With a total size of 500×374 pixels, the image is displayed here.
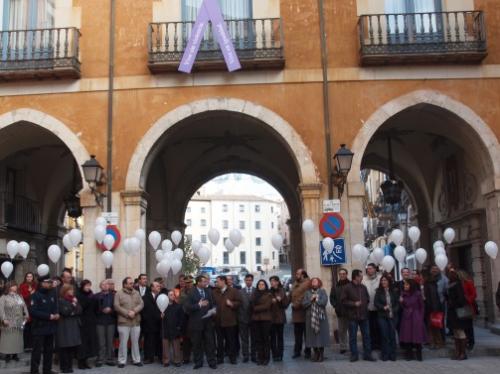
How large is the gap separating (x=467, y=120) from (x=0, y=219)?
11604 millimetres

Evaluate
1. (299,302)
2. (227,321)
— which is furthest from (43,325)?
(299,302)

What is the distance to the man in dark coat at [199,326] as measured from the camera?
1077 centimetres

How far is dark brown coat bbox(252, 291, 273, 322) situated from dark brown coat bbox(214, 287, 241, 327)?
32 centimetres

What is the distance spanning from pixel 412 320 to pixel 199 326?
143 inches

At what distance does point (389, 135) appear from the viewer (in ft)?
55.8

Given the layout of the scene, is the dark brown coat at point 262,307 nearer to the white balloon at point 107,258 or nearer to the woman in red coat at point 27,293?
the white balloon at point 107,258

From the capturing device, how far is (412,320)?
428 inches

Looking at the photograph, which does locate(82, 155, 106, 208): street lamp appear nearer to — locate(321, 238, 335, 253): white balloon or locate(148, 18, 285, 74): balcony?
locate(148, 18, 285, 74): balcony

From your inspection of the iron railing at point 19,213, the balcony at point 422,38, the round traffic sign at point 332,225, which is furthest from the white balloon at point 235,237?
the iron railing at point 19,213

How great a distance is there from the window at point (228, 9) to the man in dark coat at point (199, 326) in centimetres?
675

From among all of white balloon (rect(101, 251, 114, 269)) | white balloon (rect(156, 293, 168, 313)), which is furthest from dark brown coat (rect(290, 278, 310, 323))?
white balloon (rect(101, 251, 114, 269))

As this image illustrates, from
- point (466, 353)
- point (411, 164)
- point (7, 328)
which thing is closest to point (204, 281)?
point (7, 328)

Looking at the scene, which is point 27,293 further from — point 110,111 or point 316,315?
Result: point 316,315

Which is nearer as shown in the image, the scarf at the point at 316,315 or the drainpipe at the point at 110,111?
the scarf at the point at 316,315
